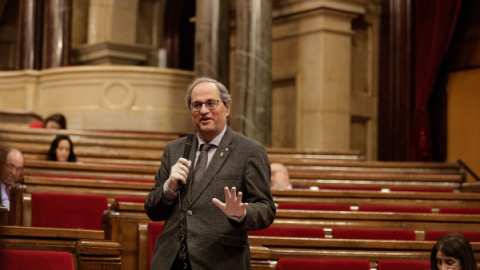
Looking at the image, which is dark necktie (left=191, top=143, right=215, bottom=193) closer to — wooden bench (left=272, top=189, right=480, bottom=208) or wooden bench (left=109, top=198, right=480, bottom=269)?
wooden bench (left=109, top=198, right=480, bottom=269)

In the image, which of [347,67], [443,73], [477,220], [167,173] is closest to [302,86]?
[347,67]

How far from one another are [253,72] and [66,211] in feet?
12.9

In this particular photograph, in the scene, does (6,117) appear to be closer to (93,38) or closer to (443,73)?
(93,38)

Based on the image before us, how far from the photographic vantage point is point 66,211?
11.0ft

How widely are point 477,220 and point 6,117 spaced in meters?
5.91

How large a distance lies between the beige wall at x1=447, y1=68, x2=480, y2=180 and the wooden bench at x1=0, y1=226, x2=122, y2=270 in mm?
5714

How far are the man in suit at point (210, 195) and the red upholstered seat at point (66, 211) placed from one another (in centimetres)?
163

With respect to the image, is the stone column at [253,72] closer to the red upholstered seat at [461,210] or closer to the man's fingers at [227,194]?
the red upholstered seat at [461,210]

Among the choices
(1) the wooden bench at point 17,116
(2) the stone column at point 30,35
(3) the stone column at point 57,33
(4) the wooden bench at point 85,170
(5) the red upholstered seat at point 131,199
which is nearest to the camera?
(5) the red upholstered seat at point 131,199

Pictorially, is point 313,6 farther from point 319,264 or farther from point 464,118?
point 319,264

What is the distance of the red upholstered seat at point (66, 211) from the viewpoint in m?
3.34

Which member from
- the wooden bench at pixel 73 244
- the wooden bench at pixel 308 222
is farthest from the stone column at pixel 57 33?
the wooden bench at pixel 73 244

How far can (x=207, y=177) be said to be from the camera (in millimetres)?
1776

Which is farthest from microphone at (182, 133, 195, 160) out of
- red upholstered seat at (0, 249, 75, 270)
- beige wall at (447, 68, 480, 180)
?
beige wall at (447, 68, 480, 180)
